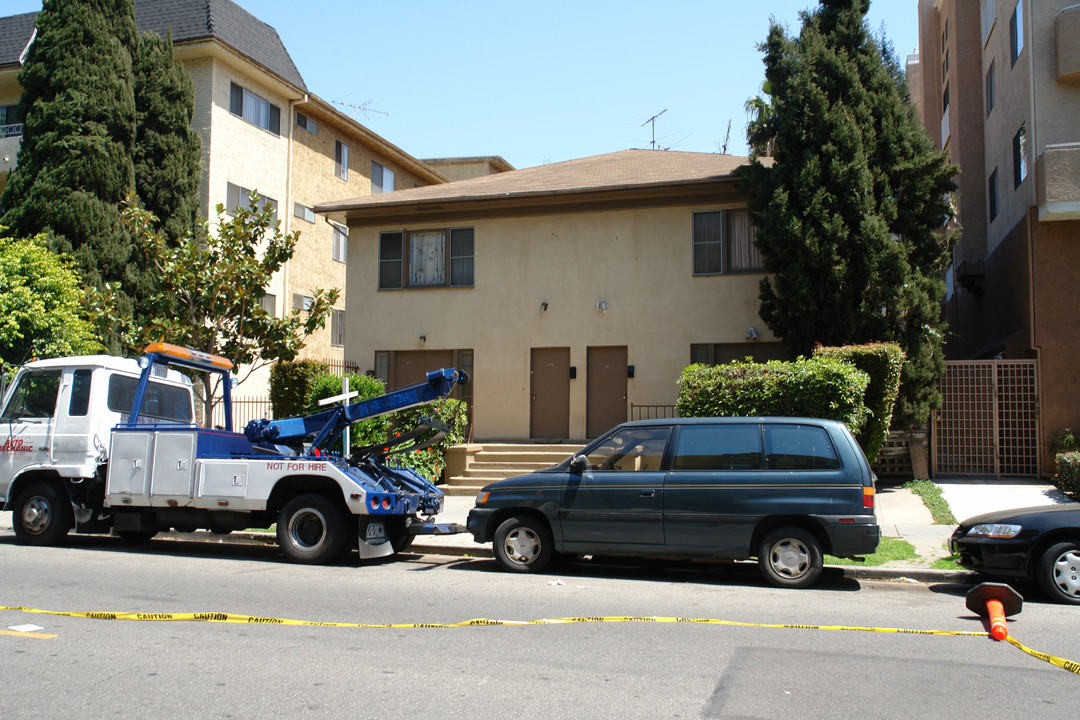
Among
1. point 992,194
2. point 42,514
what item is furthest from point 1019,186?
point 42,514

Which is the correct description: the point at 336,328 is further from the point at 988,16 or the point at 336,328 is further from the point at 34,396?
the point at 988,16

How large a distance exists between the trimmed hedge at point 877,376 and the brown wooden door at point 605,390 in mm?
5919

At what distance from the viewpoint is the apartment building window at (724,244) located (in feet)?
61.0

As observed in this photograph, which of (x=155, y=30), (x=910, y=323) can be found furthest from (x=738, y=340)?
(x=155, y=30)

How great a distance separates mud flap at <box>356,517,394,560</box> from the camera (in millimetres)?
9805

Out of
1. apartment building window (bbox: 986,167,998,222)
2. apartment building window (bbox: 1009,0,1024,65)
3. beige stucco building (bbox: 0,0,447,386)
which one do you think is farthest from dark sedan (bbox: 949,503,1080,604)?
beige stucco building (bbox: 0,0,447,386)

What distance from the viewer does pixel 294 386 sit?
60.5ft

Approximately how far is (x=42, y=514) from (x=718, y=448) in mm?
8336

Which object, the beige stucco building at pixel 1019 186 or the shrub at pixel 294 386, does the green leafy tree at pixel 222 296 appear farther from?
the beige stucco building at pixel 1019 186

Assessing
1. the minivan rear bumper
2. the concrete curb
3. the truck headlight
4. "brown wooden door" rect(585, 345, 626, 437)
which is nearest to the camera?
the truck headlight

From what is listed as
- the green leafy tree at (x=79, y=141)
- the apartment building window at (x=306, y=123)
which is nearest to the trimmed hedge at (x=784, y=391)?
the green leafy tree at (x=79, y=141)

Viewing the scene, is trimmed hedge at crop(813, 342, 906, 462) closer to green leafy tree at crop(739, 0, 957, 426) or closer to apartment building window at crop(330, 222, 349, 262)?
green leafy tree at crop(739, 0, 957, 426)

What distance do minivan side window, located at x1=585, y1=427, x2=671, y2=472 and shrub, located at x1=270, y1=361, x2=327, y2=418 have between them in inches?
404

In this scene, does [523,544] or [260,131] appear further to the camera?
[260,131]
